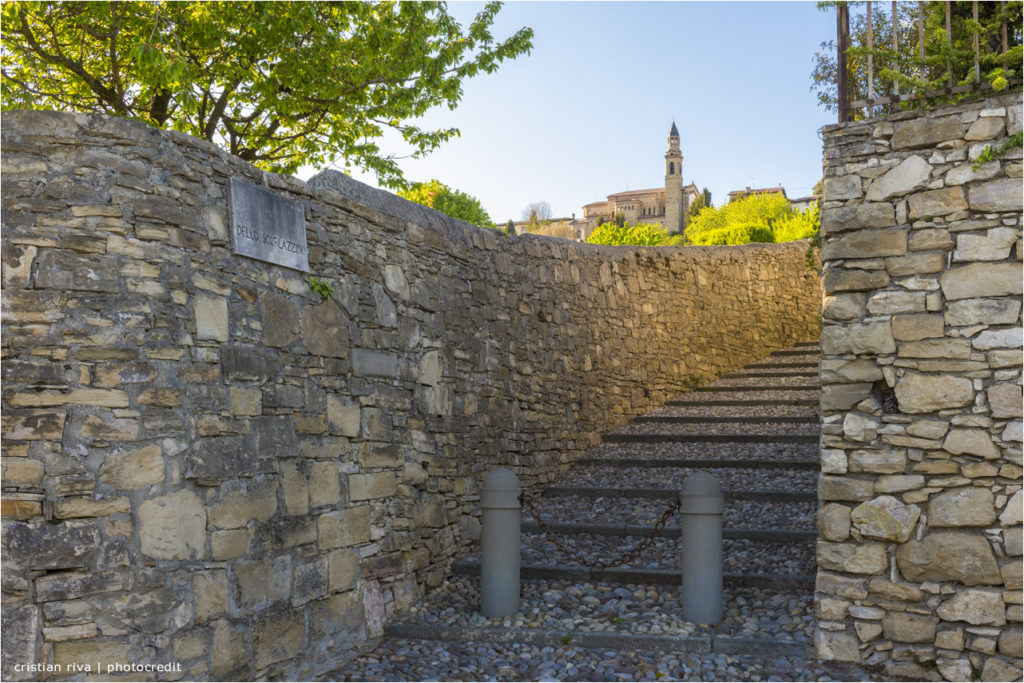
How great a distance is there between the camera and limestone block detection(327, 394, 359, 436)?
4.87 metres

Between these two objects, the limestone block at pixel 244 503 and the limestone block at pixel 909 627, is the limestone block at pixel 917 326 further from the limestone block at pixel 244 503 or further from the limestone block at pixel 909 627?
the limestone block at pixel 244 503

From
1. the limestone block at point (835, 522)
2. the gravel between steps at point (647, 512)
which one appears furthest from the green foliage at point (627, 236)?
the limestone block at point (835, 522)

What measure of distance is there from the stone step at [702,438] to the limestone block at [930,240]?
4137mm

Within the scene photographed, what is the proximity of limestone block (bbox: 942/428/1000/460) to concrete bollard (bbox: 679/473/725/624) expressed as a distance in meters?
1.27

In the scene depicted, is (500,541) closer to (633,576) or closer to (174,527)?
(633,576)

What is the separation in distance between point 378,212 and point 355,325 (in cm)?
82

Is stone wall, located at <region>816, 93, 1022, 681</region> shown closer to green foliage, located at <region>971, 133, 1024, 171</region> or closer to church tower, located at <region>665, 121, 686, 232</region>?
green foliage, located at <region>971, 133, 1024, 171</region>

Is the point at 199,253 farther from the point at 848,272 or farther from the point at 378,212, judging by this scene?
the point at 848,272

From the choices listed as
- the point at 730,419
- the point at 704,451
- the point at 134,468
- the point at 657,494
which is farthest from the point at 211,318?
the point at 730,419

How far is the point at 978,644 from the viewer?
398 centimetres

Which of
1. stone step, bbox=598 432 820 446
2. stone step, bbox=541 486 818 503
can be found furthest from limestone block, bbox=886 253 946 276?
stone step, bbox=598 432 820 446

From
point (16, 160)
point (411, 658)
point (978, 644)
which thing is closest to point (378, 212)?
point (16, 160)

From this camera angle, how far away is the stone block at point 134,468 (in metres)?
3.63

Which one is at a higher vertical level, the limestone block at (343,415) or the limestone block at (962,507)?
the limestone block at (343,415)
